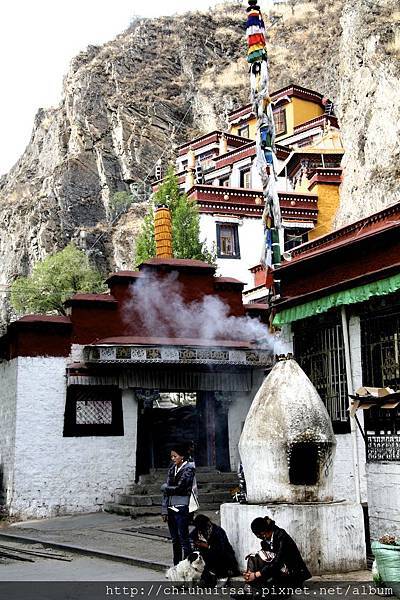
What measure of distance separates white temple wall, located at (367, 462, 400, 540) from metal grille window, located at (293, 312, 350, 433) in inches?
110

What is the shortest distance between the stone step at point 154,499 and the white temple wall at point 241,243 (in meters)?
19.2

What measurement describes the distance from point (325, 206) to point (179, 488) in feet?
113

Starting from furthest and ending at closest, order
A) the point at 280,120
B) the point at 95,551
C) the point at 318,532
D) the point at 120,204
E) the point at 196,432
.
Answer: the point at 120,204 < the point at 280,120 < the point at 196,432 < the point at 95,551 < the point at 318,532

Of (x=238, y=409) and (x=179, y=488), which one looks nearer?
(x=179, y=488)

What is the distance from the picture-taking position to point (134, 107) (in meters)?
73.8

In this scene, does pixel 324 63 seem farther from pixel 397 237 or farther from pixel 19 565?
pixel 19 565

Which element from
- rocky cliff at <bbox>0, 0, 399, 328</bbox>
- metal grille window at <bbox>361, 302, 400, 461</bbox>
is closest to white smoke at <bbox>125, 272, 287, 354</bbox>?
metal grille window at <bbox>361, 302, 400, 461</bbox>

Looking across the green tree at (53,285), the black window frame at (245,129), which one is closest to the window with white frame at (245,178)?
the black window frame at (245,129)

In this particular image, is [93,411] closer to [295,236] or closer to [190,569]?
[190,569]

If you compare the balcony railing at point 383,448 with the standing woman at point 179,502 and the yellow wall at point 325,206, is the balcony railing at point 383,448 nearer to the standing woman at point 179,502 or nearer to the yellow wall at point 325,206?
the standing woman at point 179,502

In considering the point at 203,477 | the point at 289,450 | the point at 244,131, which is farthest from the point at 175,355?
the point at 244,131

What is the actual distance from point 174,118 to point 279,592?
234ft

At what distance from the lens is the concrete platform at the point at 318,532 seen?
380 inches

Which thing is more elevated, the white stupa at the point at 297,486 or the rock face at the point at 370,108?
the rock face at the point at 370,108
